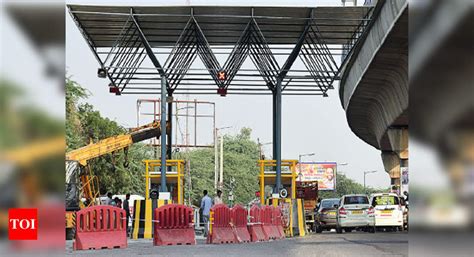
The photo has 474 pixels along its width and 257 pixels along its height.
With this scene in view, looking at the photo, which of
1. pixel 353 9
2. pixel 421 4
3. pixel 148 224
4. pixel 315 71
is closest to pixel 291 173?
pixel 315 71

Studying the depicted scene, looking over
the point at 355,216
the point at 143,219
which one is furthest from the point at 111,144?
the point at 143,219

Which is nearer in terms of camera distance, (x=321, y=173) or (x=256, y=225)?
(x=256, y=225)

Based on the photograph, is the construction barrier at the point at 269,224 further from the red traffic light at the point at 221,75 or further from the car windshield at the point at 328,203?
the car windshield at the point at 328,203

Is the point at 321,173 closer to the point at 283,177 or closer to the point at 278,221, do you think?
the point at 283,177

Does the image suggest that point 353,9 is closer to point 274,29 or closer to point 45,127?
point 274,29

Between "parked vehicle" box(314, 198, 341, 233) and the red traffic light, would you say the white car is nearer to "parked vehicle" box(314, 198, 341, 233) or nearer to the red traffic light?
"parked vehicle" box(314, 198, 341, 233)

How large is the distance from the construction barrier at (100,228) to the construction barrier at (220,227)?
328 centimetres

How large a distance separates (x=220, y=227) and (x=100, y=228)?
4.65 metres

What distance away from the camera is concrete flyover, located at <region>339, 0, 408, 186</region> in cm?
2570

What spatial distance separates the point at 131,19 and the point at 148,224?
8.96 metres

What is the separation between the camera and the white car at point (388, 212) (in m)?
35.3

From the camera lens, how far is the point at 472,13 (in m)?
3.91

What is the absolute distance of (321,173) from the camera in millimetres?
123312

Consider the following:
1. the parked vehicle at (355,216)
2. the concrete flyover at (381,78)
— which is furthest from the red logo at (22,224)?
the parked vehicle at (355,216)
